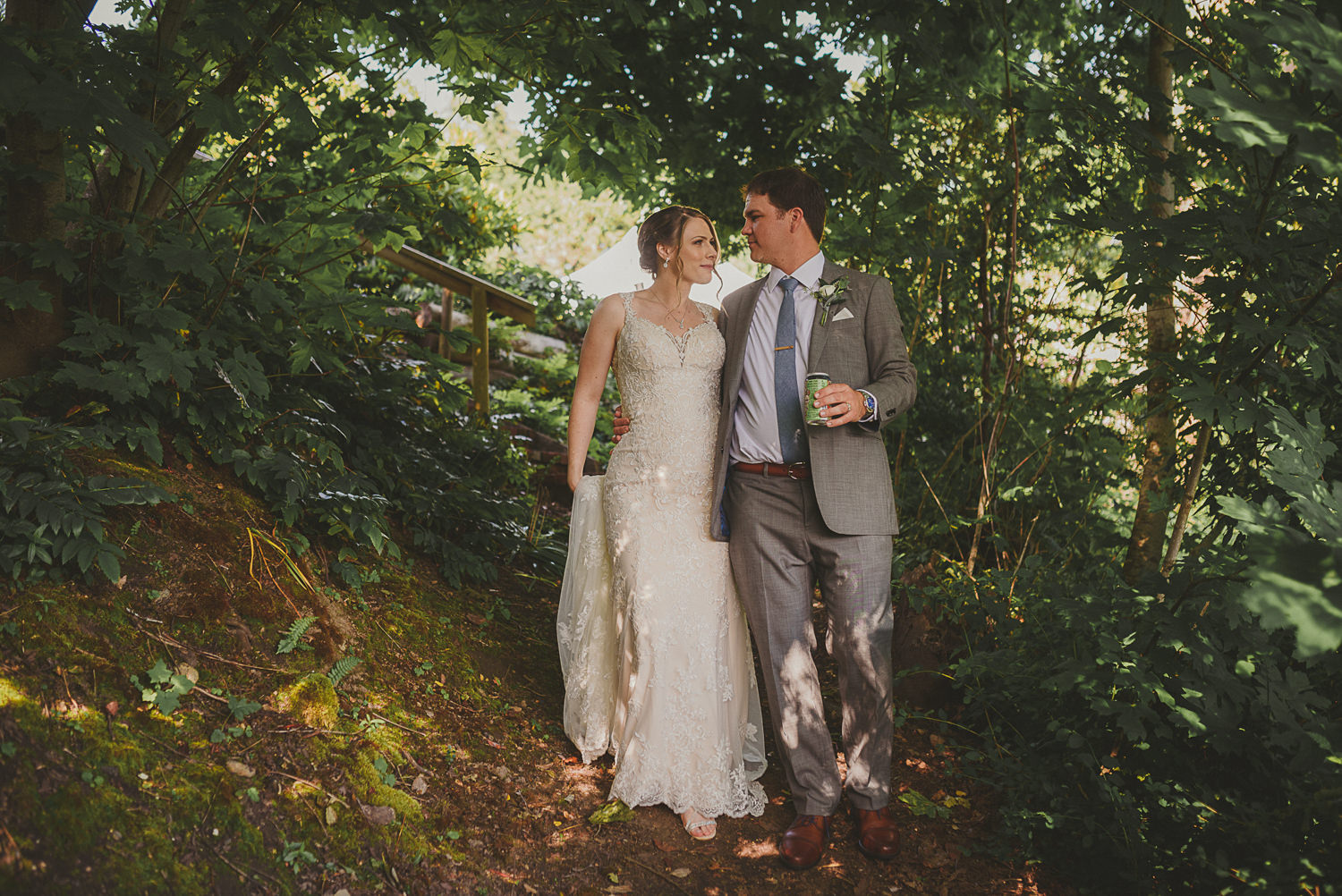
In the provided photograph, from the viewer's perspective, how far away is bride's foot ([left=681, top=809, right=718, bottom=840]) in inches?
115

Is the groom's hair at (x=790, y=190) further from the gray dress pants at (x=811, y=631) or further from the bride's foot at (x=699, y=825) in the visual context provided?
the bride's foot at (x=699, y=825)

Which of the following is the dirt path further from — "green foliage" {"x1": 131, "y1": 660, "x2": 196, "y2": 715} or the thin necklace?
the thin necklace

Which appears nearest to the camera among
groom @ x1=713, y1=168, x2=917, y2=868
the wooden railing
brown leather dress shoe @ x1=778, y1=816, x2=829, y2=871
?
brown leather dress shoe @ x1=778, y1=816, x2=829, y2=871

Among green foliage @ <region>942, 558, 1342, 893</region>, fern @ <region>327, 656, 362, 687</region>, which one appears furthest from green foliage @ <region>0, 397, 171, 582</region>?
green foliage @ <region>942, 558, 1342, 893</region>

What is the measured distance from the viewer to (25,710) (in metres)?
2.12

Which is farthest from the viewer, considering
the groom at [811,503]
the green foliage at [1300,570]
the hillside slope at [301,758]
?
the groom at [811,503]

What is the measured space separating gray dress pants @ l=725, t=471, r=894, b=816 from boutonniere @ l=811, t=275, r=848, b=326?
60 centimetres

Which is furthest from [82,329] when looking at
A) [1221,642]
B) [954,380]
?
[954,380]

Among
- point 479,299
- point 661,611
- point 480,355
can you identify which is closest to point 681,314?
point 661,611

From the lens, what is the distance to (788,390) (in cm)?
303

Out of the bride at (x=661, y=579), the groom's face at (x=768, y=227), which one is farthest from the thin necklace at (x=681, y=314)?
the groom's face at (x=768, y=227)

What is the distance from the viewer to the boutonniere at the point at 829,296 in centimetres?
299

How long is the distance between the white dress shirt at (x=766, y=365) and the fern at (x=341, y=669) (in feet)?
4.97

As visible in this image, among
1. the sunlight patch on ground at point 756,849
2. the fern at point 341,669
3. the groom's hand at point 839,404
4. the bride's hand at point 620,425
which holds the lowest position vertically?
the sunlight patch on ground at point 756,849
